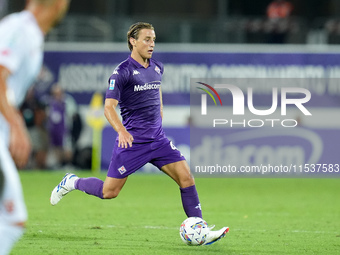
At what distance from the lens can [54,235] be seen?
9305 millimetres

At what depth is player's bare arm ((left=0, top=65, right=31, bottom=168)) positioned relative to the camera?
472 centimetres

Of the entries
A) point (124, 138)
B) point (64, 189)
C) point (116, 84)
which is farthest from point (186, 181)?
point (64, 189)

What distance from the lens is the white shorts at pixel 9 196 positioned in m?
4.77

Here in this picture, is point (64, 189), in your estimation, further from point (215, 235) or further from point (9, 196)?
point (9, 196)

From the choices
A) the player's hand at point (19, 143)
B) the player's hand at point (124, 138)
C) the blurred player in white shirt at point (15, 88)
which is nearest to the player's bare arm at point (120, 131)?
the player's hand at point (124, 138)

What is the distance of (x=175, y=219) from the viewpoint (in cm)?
1150

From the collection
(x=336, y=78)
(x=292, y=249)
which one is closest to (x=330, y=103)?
(x=336, y=78)

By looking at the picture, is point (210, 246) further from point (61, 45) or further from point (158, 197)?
point (61, 45)

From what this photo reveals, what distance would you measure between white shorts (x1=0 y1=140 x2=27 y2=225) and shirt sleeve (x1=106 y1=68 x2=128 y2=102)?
387 cm

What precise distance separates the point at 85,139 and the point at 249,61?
5114mm

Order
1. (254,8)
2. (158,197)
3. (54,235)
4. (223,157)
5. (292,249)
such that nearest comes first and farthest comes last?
(292,249)
(54,235)
(158,197)
(223,157)
(254,8)

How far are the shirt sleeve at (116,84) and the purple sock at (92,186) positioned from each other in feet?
3.67

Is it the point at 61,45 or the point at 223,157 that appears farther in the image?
the point at 61,45

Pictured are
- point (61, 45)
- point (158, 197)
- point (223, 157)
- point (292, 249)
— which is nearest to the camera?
point (292, 249)
